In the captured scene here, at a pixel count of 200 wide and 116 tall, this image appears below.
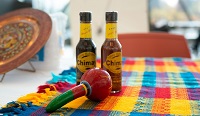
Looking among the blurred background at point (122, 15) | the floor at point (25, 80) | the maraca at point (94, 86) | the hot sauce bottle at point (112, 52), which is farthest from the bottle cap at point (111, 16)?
the blurred background at point (122, 15)

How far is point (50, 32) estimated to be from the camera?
1.00 metres

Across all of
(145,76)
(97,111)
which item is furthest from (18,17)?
(97,111)

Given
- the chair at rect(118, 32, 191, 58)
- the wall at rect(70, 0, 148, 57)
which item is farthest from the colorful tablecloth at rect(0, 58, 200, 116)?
the wall at rect(70, 0, 148, 57)

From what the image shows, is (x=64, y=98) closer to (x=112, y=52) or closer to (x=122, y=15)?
(x=112, y=52)

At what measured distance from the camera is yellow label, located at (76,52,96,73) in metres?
0.71

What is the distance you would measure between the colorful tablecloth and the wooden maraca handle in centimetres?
1

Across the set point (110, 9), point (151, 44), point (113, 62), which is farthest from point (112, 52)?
point (110, 9)

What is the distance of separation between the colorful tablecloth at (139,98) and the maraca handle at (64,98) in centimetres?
1

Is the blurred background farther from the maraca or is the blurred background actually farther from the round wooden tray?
the maraca

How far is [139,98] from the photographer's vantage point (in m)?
0.66

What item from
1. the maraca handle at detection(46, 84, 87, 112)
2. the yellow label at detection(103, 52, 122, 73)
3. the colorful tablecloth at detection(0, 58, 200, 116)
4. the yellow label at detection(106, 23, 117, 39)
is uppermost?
the yellow label at detection(106, 23, 117, 39)

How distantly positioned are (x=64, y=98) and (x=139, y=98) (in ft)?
0.61

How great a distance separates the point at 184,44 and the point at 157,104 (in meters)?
0.98

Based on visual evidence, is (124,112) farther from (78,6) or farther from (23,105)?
(78,6)
